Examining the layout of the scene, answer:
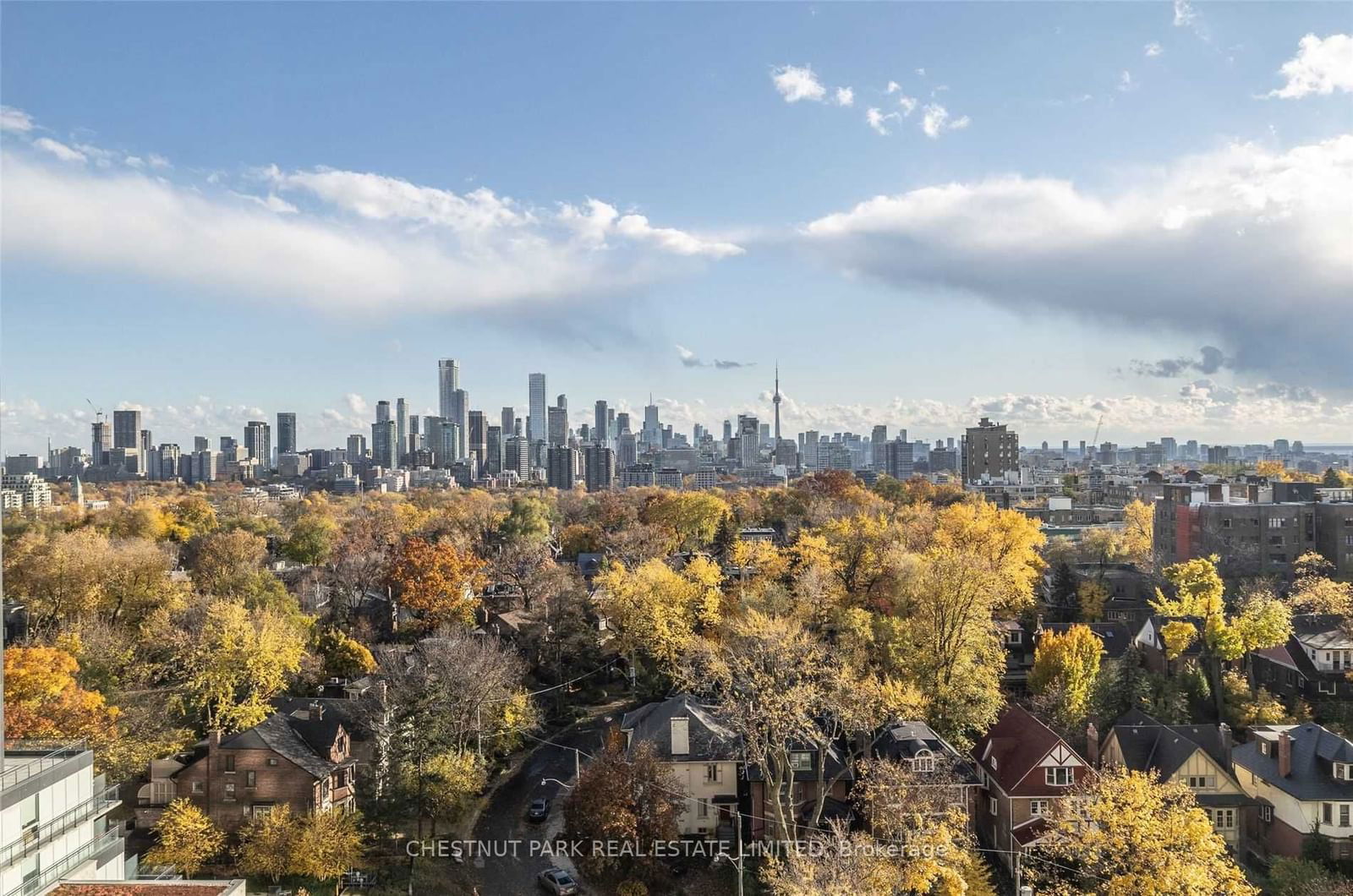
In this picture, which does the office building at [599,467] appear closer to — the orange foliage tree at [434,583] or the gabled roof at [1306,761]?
the orange foliage tree at [434,583]

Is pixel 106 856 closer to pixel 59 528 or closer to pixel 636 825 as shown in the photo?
pixel 636 825

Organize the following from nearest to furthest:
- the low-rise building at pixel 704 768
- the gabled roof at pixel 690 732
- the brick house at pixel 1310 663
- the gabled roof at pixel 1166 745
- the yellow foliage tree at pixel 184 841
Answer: the yellow foliage tree at pixel 184 841 < the gabled roof at pixel 1166 745 < the low-rise building at pixel 704 768 < the gabled roof at pixel 690 732 < the brick house at pixel 1310 663

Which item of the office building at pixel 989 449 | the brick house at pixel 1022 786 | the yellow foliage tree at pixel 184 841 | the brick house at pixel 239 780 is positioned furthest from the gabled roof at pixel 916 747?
the office building at pixel 989 449

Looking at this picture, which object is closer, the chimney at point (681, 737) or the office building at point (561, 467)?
the chimney at point (681, 737)

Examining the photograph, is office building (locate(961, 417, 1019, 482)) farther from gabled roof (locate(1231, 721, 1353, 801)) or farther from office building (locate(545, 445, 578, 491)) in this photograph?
gabled roof (locate(1231, 721, 1353, 801))

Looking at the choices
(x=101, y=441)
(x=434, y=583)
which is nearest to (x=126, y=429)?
(x=101, y=441)

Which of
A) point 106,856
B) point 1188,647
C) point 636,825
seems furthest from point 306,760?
point 1188,647
